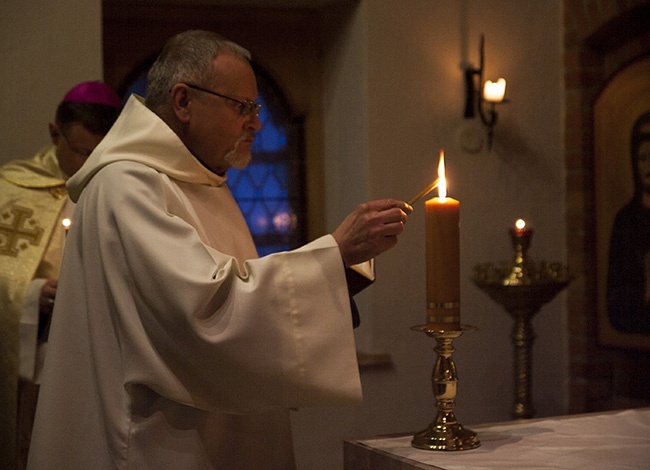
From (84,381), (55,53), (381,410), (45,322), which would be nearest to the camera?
(84,381)

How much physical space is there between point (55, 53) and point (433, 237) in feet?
8.45

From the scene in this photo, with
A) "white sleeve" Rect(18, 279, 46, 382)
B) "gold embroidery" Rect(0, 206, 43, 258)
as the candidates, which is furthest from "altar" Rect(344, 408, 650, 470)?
"gold embroidery" Rect(0, 206, 43, 258)

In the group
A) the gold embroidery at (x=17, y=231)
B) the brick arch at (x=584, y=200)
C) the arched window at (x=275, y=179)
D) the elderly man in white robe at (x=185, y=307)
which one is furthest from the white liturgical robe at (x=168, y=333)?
the brick arch at (x=584, y=200)

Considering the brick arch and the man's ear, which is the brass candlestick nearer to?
the man's ear

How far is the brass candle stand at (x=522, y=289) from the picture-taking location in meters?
4.00

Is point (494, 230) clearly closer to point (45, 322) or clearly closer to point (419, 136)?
point (419, 136)

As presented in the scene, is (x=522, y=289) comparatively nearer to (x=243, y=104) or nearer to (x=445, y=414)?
(x=243, y=104)

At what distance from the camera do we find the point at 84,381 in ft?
6.91

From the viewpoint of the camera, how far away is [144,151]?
221 centimetres

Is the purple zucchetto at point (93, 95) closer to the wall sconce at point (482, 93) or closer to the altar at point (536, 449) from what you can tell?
the wall sconce at point (482, 93)

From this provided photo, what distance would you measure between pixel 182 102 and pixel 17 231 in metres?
1.25

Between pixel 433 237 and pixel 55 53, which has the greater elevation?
pixel 55 53

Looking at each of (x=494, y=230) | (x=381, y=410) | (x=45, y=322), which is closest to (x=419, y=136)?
(x=494, y=230)

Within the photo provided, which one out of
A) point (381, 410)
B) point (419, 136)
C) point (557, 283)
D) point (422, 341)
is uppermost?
point (419, 136)
